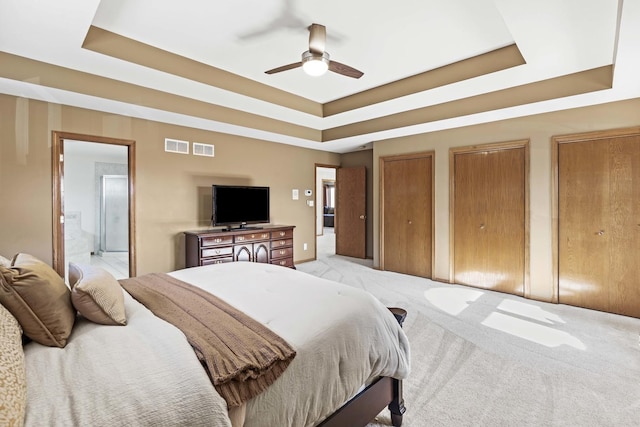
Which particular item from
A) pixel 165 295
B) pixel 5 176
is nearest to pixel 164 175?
pixel 5 176

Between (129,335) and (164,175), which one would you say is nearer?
(129,335)

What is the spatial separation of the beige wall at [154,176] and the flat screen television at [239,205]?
33 centimetres

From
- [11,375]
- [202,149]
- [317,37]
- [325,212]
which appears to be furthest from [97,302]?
[325,212]

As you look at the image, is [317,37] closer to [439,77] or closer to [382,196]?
[439,77]

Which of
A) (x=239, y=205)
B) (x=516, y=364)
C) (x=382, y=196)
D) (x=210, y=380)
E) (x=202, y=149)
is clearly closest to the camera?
(x=210, y=380)

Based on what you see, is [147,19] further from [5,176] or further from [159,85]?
[5,176]

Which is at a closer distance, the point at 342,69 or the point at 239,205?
the point at 342,69

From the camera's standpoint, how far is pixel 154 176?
4.16 m

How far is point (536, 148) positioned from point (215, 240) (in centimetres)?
431

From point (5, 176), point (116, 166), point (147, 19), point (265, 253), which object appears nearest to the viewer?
point (147, 19)

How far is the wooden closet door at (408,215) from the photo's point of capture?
5.02 meters

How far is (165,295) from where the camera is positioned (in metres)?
1.82

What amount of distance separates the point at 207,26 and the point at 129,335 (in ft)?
8.59

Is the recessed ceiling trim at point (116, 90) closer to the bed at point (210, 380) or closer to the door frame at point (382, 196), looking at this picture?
the door frame at point (382, 196)
